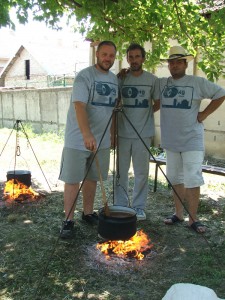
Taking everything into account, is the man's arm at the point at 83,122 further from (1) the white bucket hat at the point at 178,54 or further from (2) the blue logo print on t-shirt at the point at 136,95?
(1) the white bucket hat at the point at 178,54

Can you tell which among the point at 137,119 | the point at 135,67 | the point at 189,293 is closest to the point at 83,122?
the point at 137,119

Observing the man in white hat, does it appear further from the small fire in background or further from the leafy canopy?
the small fire in background

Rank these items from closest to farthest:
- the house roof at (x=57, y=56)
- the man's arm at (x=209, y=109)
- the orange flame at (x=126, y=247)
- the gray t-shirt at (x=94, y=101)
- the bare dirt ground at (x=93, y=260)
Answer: the bare dirt ground at (x=93, y=260) < the orange flame at (x=126, y=247) < the gray t-shirt at (x=94, y=101) < the man's arm at (x=209, y=109) < the house roof at (x=57, y=56)

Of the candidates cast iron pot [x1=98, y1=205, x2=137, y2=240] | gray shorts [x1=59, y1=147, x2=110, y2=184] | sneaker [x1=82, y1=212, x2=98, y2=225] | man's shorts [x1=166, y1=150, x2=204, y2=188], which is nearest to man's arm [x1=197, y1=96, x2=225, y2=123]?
man's shorts [x1=166, y1=150, x2=204, y2=188]

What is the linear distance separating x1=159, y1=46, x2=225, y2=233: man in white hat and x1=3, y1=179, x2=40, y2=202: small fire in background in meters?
2.70

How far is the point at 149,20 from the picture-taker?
5586 millimetres

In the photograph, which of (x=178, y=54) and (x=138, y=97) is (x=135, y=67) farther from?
(x=178, y=54)

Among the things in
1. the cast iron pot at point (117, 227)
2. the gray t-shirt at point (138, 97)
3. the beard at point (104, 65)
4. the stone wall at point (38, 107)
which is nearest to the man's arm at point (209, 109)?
the gray t-shirt at point (138, 97)

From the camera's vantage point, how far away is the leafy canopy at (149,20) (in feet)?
17.4

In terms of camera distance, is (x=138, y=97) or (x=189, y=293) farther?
(x=138, y=97)

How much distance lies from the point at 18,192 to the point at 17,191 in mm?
30

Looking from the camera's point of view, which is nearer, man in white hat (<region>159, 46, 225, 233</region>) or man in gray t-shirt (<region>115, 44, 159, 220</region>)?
man in white hat (<region>159, 46, 225, 233</region>)

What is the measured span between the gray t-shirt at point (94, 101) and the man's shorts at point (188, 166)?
3.39ft

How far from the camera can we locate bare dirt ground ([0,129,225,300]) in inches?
135
